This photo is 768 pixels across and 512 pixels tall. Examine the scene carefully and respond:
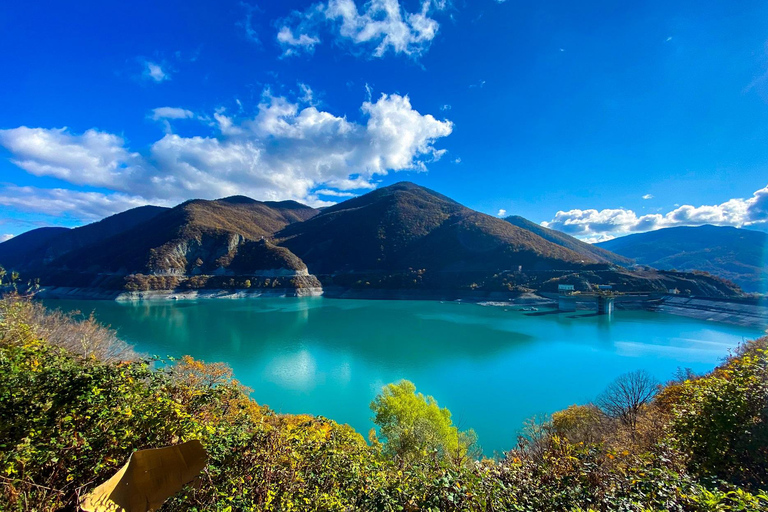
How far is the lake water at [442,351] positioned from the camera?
16.9 m

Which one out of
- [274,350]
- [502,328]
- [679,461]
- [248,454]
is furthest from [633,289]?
[248,454]

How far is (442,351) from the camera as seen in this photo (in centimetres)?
2695

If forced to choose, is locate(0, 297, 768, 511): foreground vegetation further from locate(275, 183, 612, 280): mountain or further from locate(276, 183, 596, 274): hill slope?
locate(276, 183, 596, 274): hill slope

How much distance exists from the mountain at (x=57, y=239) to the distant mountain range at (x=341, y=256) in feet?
1.71

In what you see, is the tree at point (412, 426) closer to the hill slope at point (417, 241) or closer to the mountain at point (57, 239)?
the hill slope at point (417, 241)

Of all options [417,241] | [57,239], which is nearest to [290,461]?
[417,241]

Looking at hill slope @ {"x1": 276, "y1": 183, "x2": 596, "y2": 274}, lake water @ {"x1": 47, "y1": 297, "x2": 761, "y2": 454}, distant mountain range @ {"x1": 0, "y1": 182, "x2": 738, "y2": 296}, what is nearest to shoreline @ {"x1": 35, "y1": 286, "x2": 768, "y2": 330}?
distant mountain range @ {"x1": 0, "y1": 182, "x2": 738, "y2": 296}

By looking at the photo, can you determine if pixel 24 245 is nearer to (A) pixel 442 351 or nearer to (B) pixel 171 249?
(B) pixel 171 249

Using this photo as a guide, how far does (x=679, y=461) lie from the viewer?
4.15 meters

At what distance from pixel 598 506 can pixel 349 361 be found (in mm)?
22240

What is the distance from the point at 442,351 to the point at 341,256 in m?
73.2

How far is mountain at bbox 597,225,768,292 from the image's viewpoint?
93.2 meters

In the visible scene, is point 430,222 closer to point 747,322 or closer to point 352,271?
point 352,271

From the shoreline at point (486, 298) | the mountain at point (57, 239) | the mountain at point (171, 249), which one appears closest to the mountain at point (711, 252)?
the shoreline at point (486, 298)
